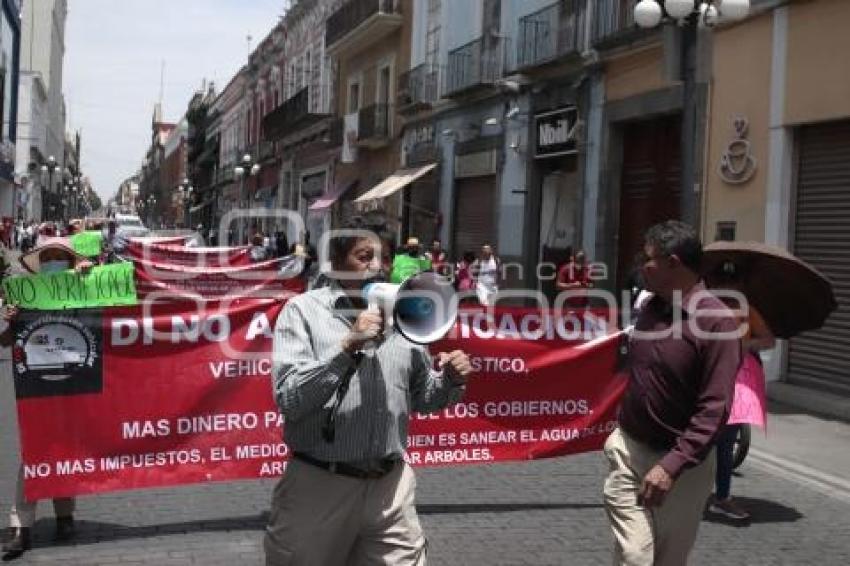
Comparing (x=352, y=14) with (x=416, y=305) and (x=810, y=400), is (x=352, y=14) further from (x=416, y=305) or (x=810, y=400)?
(x=416, y=305)

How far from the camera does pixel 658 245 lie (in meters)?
3.88

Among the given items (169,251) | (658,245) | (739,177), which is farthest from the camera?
(169,251)

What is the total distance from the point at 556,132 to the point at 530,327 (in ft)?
44.7

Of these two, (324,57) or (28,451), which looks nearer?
(28,451)

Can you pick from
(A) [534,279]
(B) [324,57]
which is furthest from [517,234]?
(B) [324,57]

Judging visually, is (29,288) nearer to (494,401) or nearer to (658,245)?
(494,401)

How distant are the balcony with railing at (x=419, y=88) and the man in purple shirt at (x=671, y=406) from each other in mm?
22933

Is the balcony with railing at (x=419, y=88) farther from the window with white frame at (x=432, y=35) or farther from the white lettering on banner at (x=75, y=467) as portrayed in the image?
the white lettering on banner at (x=75, y=467)

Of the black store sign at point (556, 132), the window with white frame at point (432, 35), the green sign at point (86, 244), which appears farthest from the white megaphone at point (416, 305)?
the window with white frame at point (432, 35)

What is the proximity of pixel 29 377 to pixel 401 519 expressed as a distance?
294cm

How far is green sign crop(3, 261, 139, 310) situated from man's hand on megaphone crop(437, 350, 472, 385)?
10.2 ft

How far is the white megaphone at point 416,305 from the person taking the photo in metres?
3.16

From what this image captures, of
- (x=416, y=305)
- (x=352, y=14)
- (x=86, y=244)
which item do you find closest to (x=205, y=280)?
(x=86, y=244)

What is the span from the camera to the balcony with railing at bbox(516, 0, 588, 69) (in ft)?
62.0
